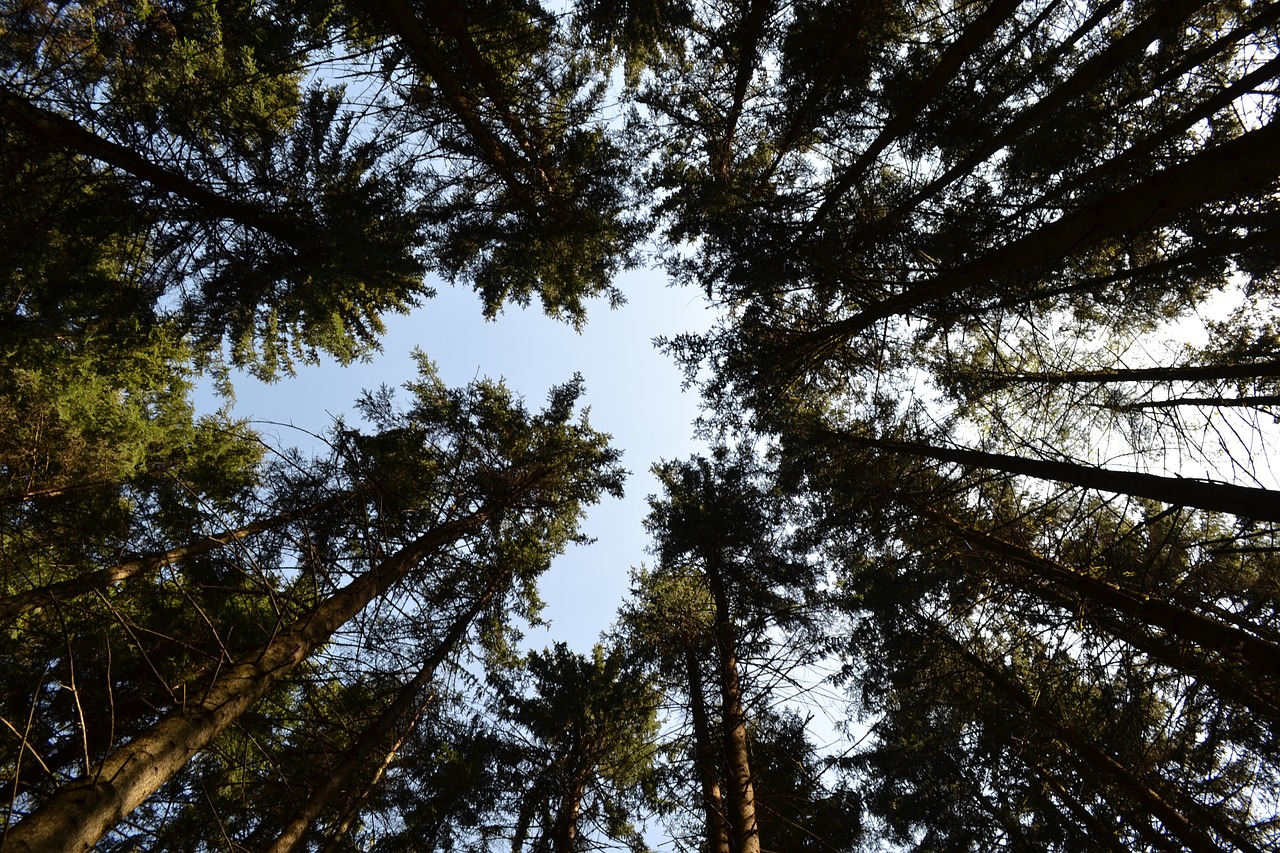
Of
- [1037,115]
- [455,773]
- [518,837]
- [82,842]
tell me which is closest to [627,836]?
[518,837]

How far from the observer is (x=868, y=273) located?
20.6 feet

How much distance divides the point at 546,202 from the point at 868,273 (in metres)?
5.43

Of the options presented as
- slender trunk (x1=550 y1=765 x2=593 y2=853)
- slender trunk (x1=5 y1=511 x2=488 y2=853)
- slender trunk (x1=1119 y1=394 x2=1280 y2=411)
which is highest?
slender trunk (x1=1119 y1=394 x2=1280 y2=411)

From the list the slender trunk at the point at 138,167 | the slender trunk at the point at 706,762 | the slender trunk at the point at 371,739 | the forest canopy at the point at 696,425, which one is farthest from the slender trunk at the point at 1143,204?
the slender trunk at the point at 138,167

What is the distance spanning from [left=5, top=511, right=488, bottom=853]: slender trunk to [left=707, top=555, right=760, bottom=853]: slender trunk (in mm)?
4392

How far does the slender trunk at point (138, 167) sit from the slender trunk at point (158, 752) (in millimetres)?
5368

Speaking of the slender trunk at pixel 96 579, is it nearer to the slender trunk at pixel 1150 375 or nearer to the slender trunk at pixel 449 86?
the slender trunk at pixel 449 86

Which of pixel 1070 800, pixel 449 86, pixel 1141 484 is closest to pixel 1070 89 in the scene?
pixel 1141 484

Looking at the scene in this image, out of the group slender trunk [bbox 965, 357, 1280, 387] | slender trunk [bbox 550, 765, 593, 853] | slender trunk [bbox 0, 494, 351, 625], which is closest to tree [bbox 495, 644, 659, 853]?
slender trunk [bbox 550, 765, 593, 853]

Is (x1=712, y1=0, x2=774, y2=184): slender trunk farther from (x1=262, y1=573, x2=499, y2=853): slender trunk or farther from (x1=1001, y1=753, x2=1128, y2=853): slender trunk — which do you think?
(x1=1001, y1=753, x2=1128, y2=853): slender trunk

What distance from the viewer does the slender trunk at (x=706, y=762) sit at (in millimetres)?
6242

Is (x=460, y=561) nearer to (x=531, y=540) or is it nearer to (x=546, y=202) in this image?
(x=531, y=540)

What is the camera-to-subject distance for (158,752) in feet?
10.4

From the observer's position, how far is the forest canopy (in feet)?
16.5
